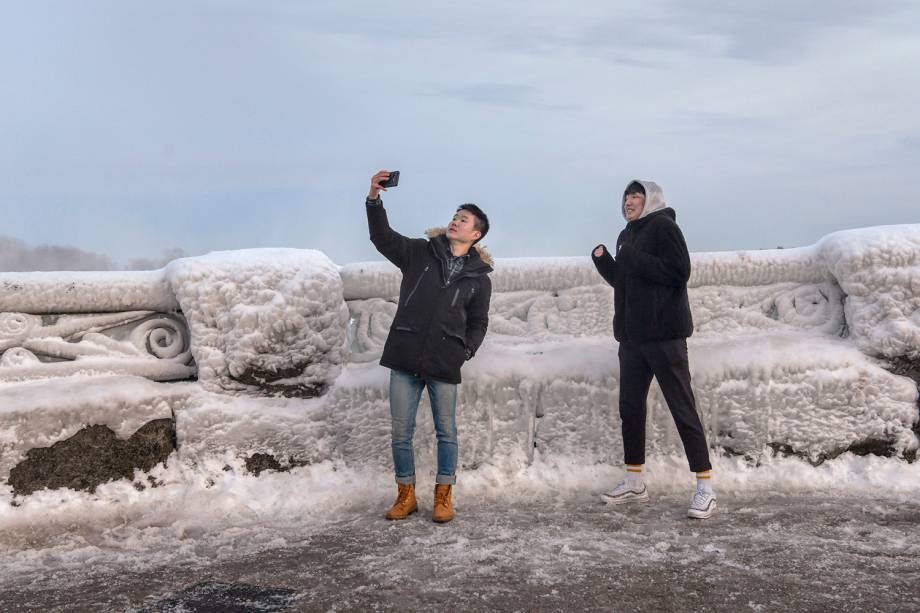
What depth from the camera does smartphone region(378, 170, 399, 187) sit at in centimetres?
417

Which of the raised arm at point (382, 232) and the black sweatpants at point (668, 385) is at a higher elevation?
the raised arm at point (382, 232)

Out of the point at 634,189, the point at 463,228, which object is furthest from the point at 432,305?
the point at 634,189

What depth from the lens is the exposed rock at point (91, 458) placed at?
14.3ft

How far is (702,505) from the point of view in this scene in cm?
422

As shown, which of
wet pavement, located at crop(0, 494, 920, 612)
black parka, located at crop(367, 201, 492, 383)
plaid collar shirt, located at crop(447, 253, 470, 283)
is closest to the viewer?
wet pavement, located at crop(0, 494, 920, 612)

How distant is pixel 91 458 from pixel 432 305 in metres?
1.97

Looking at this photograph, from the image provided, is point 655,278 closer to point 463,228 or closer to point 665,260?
point 665,260

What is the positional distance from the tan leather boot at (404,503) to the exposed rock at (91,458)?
1281 mm

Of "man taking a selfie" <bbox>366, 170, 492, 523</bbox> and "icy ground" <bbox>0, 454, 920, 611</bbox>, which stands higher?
"man taking a selfie" <bbox>366, 170, 492, 523</bbox>

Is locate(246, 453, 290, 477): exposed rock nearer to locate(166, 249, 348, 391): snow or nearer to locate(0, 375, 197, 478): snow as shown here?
locate(166, 249, 348, 391): snow

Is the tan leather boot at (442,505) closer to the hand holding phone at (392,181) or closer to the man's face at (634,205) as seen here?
the hand holding phone at (392,181)

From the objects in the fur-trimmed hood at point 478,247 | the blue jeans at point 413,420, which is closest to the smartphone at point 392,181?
the fur-trimmed hood at point 478,247

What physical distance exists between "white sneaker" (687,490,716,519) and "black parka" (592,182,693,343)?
0.80m

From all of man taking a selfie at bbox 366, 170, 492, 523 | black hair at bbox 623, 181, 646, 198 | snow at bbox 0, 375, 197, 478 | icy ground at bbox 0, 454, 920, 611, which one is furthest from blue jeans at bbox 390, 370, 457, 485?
black hair at bbox 623, 181, 646, 198
